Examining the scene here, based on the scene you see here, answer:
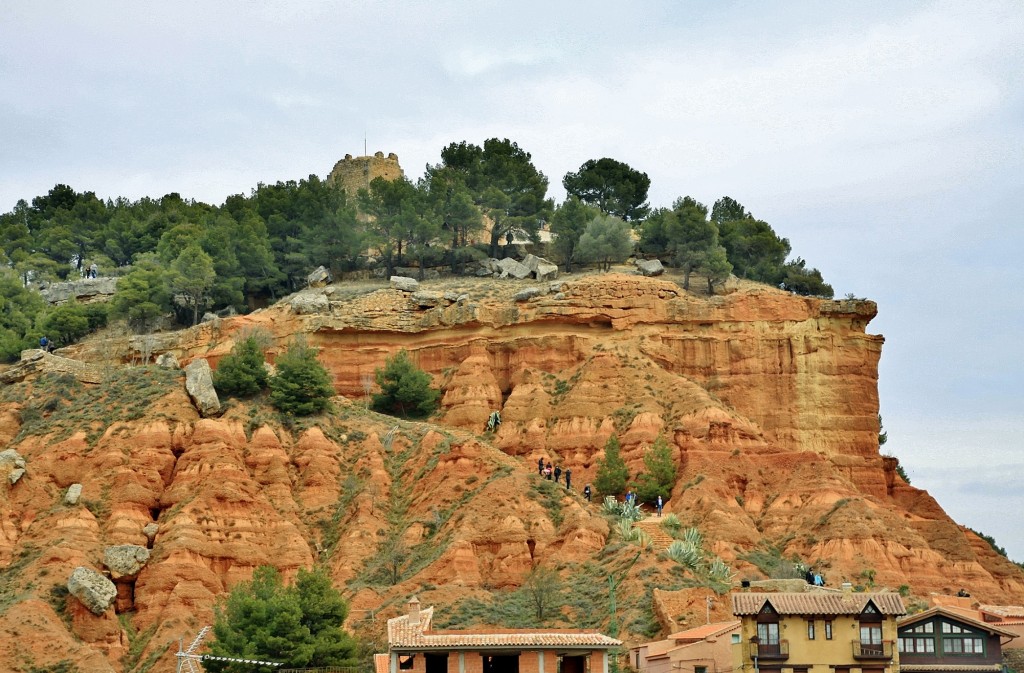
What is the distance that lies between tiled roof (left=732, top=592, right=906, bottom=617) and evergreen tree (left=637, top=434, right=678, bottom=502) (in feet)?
82.4

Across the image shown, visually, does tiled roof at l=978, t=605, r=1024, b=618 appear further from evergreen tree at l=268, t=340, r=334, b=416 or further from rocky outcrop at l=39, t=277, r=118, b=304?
rocky outcrop at l=39, t=277, r=118, b=304

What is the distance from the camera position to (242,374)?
9281 centimetres

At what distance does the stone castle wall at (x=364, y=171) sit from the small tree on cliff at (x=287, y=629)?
228 ft

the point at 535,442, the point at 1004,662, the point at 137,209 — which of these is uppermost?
the point at 137,209

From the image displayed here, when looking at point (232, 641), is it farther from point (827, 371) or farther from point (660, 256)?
point (660, 256)

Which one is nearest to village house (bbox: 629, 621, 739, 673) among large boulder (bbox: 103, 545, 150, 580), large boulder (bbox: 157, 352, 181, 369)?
large boulder (bbox: 103, 545, 150, 580)

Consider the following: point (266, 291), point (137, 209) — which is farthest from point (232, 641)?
point (137, 209)

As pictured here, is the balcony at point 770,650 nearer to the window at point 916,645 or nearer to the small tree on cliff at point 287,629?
the window at point 916,645

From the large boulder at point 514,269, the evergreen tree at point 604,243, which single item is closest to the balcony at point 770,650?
the large boulder at point 514,269

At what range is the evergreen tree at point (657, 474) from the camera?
89.1 metres

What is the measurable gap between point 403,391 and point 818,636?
39.9m

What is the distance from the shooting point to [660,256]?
380 feet

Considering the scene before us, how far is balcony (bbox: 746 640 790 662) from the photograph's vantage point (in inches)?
2454

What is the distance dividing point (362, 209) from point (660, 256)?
20.2 meters
